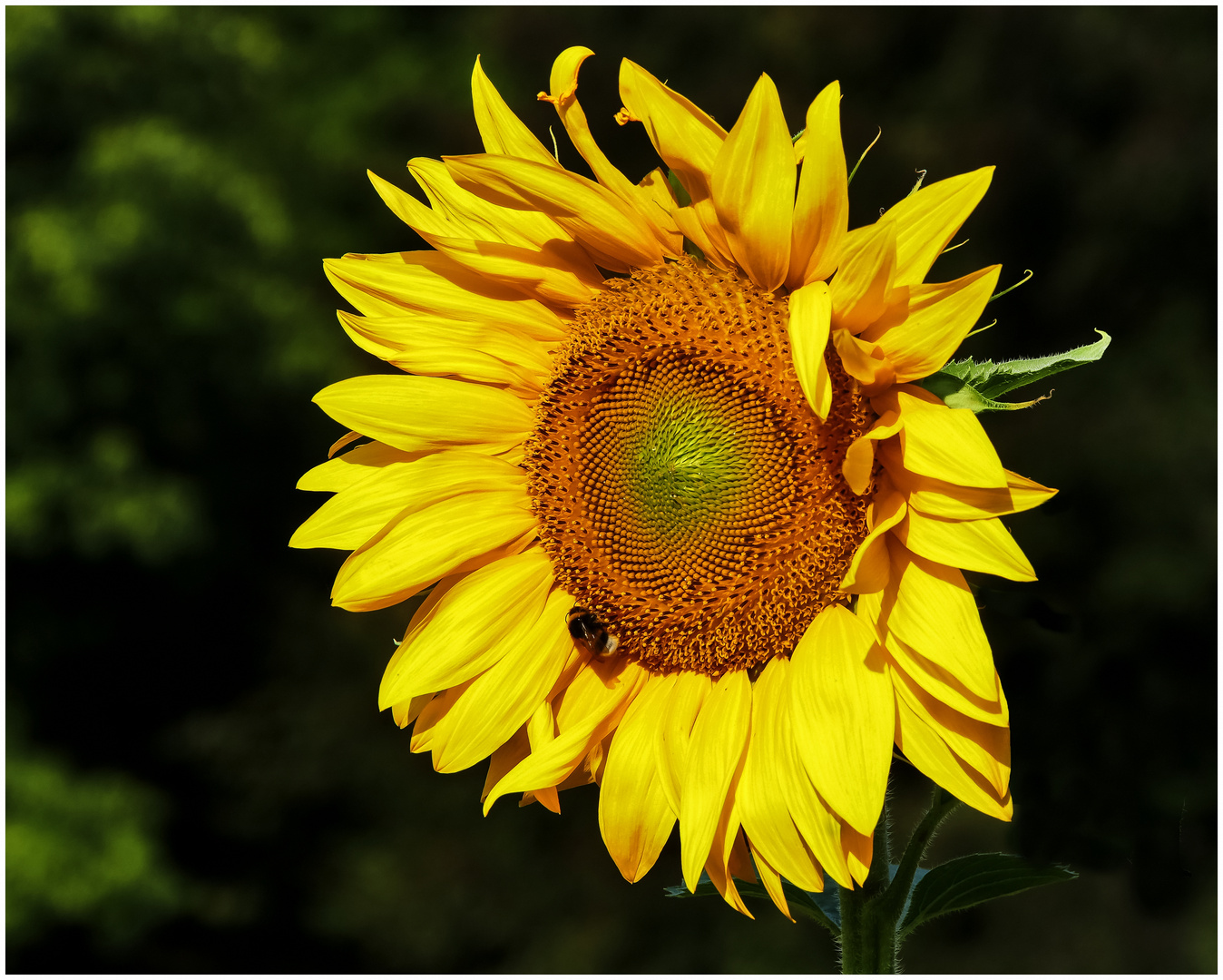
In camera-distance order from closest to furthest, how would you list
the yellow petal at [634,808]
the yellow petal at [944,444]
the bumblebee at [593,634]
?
1. the yellow petal at [944,444]
2. the yellow petal at [634,808]
3. the bumblebee at [593,634]

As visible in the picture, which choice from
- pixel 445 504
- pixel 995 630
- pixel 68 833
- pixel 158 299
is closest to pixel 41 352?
pixel 158 299

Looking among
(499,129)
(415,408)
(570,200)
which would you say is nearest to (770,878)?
(415,408)

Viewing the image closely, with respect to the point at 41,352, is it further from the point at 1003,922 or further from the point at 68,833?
the point at 1003,922

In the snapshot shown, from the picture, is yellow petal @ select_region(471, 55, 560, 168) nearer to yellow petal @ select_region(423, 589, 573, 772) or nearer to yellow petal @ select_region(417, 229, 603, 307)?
yellow petal @ select_region(417, 229, 603, 307)

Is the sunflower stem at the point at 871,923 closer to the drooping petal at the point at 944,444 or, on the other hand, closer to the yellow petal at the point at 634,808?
the yellow petal at the point at 634,808

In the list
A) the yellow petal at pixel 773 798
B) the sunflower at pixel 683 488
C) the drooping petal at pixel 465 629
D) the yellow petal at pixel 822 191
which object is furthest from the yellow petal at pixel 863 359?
the drooping petal at pixel 465 629
